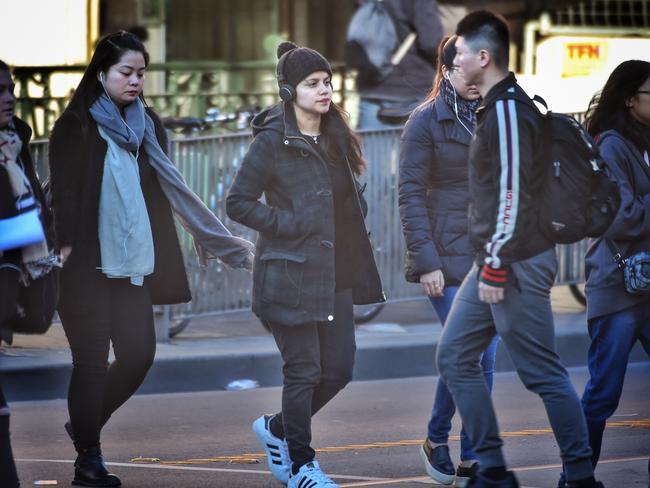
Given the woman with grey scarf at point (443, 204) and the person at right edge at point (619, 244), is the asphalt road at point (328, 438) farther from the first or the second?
the person at right edge at point (619, 244)

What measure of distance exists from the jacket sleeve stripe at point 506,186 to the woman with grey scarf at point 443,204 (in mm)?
1000

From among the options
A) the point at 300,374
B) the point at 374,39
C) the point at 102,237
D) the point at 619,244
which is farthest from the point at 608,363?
the point at 374,39

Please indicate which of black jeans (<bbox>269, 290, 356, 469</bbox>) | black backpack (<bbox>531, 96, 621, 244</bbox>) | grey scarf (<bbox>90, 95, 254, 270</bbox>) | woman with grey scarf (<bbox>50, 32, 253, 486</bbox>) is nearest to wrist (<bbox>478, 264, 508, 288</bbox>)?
black backpack (<bbox>531, 96, 621, 244</bbox>)

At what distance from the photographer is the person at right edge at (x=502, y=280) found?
5.48 m

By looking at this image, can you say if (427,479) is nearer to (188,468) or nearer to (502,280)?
(188,468)

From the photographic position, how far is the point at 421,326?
11.6 metres

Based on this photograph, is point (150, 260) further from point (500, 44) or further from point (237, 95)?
point (237, 95)

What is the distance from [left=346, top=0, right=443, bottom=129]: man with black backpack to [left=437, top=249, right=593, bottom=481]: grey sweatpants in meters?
7.96

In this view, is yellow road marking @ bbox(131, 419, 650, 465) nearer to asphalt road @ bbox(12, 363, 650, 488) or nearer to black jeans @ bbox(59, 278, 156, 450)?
asphalt road @ bbox(12, 363, 650, 488)

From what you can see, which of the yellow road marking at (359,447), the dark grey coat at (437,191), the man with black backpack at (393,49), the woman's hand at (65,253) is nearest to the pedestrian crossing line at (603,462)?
the yellow road marking at (359,447)

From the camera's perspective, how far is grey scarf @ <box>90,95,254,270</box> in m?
6.47

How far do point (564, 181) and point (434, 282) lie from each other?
104 centimetres

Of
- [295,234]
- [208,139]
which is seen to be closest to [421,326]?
[208,139]

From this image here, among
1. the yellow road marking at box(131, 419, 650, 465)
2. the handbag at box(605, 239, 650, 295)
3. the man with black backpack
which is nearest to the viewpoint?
the handbag at box(605, 239, 650, 295)
